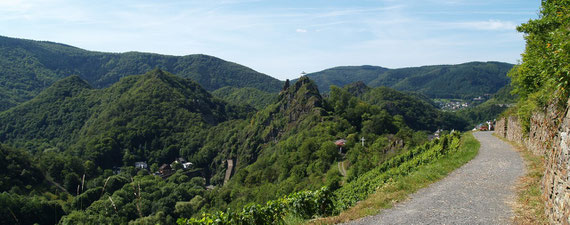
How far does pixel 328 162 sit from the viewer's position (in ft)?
134

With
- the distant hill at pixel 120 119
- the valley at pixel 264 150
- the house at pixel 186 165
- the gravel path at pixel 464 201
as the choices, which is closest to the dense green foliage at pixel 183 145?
the valley at pixel 264 150

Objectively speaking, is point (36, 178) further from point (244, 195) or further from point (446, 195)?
point (446, 195)

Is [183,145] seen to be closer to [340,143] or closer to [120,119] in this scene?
[120,119]

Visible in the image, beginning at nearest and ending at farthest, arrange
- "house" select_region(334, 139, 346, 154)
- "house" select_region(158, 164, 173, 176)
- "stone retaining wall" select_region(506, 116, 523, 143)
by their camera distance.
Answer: "stone retaining wall" select_region(506, 116, 523, 143), "house" select_region(334, 139, 346, 154), "house" select_region(158, 164, 173, 176)

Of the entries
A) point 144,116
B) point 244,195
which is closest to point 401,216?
point 244,195

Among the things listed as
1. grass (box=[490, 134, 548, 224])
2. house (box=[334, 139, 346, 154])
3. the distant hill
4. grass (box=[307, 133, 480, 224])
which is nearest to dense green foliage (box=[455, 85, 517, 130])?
the distant hill

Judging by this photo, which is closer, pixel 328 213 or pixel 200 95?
pixel 328 213

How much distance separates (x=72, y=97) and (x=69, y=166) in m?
98.8

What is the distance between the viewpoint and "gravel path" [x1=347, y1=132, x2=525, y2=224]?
803 cm

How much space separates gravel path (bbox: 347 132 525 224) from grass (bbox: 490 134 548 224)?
0.20m

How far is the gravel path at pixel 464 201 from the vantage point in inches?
316

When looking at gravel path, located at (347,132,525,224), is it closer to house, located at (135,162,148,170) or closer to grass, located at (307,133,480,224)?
grass, located at (307,133,480,224)

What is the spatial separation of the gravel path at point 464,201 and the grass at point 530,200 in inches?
7.9

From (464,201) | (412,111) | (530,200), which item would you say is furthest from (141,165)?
(530,200)
